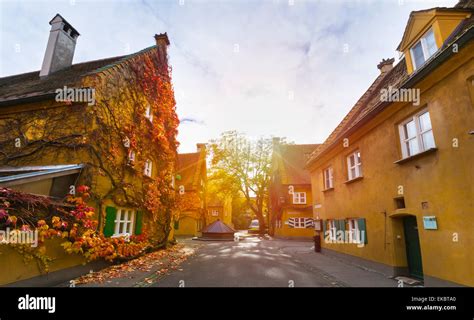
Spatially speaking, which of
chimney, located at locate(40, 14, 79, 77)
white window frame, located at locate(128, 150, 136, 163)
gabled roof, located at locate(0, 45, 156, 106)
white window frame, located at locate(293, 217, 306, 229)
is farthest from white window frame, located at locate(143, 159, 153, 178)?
white window frame, located at locate(293, 217, 306, 229)

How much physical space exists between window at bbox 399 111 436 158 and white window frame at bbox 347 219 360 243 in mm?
4244

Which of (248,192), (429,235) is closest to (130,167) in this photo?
(429,235)

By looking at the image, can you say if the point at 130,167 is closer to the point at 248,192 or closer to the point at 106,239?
the point at 106,239

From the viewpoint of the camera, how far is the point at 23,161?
8.90 meters

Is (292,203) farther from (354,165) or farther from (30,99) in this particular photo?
(30,99)

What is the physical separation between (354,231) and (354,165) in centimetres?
315

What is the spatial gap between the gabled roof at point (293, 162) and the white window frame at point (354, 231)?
14265 millimetres

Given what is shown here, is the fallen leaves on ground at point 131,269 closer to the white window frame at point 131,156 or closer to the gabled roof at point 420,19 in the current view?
the white window frame at point 131,156

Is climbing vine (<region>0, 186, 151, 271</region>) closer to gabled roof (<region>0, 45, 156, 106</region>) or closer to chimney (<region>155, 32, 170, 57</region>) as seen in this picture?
gabled roof (<region>0, 45, 156, 106</region>)

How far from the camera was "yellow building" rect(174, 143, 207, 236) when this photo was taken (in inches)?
1112

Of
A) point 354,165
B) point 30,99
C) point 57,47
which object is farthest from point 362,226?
point 57,47

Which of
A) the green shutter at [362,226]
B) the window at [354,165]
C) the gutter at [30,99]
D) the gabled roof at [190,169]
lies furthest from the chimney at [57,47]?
the green shutter at [362,226]

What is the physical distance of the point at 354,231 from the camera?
36.7 ft
